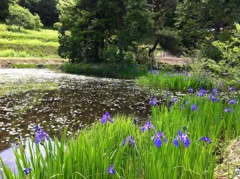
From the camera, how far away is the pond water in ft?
20.7

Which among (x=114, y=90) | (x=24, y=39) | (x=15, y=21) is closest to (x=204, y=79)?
(x=114, y=90)

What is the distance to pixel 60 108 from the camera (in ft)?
28.6

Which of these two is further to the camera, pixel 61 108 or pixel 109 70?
pixel 109 70

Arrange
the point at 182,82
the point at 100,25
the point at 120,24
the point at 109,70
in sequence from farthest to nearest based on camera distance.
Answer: the point at 100,25, the point at 120,24, the point at 109,70, the point at 182,82

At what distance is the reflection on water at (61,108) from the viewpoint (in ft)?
21.0

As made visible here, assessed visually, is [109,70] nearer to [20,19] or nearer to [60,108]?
[60,108]

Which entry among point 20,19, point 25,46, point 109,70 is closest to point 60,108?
point 109,70

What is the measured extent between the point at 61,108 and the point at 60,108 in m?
0.03

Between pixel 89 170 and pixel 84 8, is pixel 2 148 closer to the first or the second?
pixel 89 170

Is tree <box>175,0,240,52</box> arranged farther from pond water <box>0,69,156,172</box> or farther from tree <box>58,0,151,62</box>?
→ pond water <box>0,69,156,172</box>

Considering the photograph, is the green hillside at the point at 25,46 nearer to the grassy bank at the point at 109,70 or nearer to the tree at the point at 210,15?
the grassy bank at the point at 109,70

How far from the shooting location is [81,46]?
2361cm

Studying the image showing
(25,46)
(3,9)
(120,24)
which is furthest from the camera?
(3,9)

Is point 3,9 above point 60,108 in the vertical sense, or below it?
above
